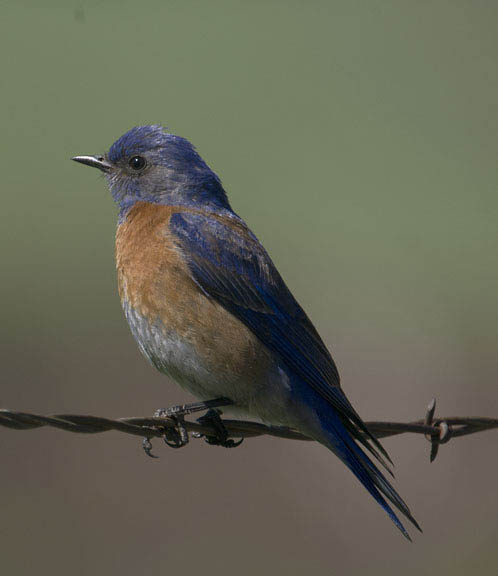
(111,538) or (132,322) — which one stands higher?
(132,322)

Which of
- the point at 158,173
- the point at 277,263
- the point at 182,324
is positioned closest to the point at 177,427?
the point at 182,324

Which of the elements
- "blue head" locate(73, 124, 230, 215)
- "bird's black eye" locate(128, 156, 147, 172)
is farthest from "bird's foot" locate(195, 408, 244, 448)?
"bird's black eye" locate(128, 156, 147, 172)

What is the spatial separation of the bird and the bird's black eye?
0.53 metres

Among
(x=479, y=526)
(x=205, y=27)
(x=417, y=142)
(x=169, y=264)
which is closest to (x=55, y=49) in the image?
(x=205, y=27)

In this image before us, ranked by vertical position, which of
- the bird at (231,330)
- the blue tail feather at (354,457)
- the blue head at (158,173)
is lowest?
the blue tail feather at (354,457)

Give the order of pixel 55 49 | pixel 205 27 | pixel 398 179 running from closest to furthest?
pixel 398 179 < pixel 55 49 < pixel 205 27

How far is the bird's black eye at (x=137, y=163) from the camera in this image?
5.66 m

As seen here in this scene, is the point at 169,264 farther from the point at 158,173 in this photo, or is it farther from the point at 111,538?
the point at 111,538

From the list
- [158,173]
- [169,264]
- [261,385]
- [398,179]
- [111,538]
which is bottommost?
[111,538]

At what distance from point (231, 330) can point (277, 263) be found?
748 cm

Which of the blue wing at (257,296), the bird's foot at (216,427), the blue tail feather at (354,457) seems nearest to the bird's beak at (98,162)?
the blue wing at (257,296)

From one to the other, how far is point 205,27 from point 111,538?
12494 mm

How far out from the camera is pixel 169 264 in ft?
15.6

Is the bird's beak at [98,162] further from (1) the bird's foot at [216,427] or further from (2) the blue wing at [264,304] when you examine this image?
(1) the bird's foot at [216,427]
